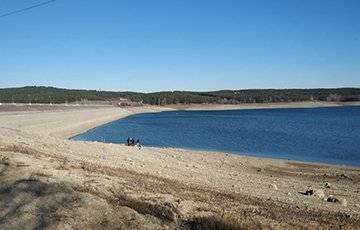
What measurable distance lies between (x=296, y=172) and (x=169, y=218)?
21828 millimetres

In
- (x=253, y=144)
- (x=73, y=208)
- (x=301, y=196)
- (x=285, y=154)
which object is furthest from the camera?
(x=253, y=144)

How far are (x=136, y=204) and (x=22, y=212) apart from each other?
→ 1842 mm

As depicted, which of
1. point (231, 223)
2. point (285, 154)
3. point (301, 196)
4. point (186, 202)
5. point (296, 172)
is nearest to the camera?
point (231, 223)

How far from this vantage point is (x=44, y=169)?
39.2 feet

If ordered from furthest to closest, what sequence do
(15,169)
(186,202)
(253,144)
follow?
1. (253,144)
2. (15,169)
3. (186,202)

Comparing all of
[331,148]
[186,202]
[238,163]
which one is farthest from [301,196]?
[331,148]

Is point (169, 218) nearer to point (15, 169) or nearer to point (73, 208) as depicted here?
Answer: point (73, 208)

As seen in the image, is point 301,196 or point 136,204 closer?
point 136,204

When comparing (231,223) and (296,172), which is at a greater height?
(231,223)

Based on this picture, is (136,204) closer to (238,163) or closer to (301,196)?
(301,196)

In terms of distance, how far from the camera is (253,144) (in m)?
53.8

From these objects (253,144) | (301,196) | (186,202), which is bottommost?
(253,144)

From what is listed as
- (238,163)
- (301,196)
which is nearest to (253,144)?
(238,163)

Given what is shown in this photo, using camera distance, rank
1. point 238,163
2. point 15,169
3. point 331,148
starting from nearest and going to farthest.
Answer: point 15,169 < point 238,163 < point 331,148
